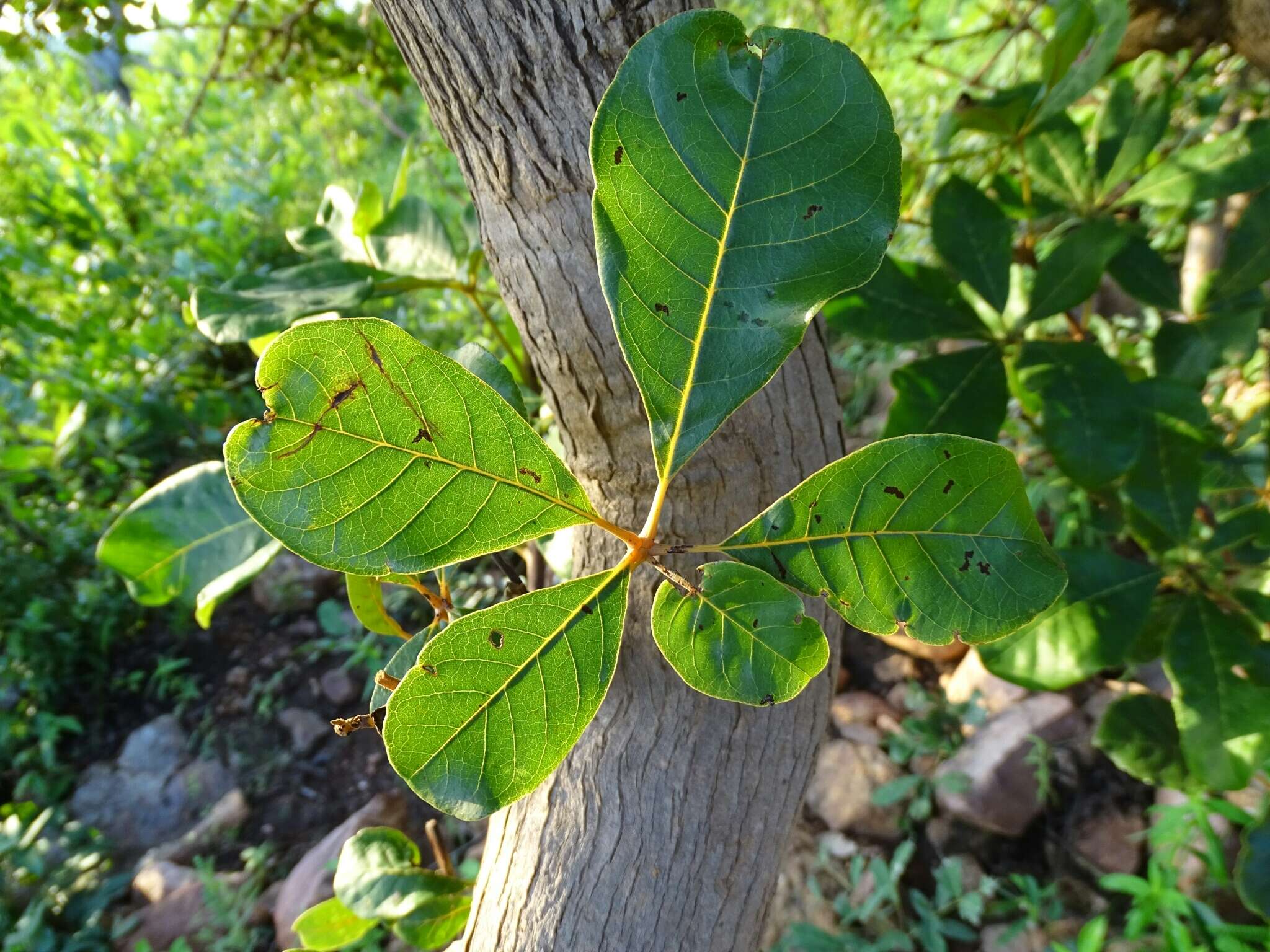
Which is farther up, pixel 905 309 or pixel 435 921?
pixel 905 309

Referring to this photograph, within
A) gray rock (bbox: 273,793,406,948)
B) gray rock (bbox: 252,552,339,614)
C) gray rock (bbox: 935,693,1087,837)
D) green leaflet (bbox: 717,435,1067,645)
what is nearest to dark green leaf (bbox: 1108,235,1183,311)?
green leaflet (bbox: 717,435,1067,645)

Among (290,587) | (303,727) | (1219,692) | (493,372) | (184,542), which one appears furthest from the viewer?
(290,587)

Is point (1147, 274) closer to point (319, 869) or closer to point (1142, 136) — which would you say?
point (1142, 136)

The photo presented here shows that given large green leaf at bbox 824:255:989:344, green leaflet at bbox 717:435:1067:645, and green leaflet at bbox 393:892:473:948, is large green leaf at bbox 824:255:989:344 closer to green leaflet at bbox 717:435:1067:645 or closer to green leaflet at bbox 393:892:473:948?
green leaflet at bbox 717:435:1067:645

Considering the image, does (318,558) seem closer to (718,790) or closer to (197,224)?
(718,790)

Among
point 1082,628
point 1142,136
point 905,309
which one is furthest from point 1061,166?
point 1082,628
